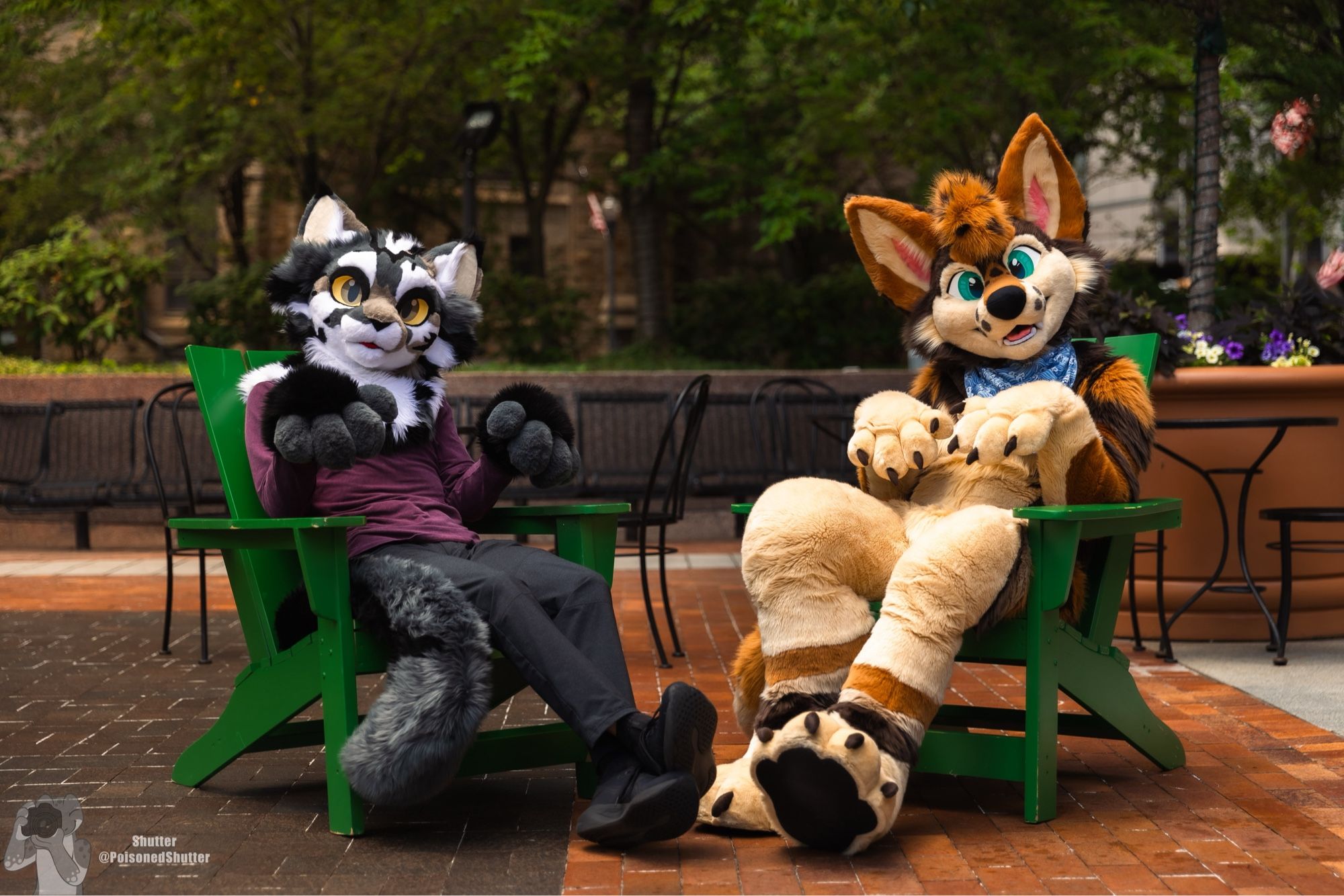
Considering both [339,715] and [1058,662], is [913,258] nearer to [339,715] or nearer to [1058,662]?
[1058,662]

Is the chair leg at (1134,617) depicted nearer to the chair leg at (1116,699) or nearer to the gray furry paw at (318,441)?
the chair leg at (1116,699)

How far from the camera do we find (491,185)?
2144cm

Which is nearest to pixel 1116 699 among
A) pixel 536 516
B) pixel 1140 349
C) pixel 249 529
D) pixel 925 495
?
pixel 925 495

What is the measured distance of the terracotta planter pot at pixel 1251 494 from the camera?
18.0 feet

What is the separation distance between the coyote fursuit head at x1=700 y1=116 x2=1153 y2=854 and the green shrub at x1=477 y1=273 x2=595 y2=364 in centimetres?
897

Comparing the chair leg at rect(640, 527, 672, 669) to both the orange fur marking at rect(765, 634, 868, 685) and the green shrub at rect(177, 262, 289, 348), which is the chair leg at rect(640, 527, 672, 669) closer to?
the orange fur marking at rect(765, 634, 868, 685)

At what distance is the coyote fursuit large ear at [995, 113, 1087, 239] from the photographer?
3.73 m

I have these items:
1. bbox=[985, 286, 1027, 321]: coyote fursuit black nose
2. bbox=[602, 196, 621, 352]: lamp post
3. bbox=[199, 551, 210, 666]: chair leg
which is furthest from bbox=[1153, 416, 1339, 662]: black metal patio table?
bbox=[602, 196, 621, 352]: lamp post

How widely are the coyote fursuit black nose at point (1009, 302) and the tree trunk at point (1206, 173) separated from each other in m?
3.08

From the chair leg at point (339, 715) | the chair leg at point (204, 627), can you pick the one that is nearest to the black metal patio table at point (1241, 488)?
the chair leg at point (339, 715)

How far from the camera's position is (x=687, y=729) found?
9.54ft

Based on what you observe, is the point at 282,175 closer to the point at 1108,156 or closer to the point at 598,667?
the point at 1108,156

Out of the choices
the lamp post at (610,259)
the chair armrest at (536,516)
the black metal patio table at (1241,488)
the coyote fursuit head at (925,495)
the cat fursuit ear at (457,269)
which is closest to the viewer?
the coyote fursuit head at (925,495)

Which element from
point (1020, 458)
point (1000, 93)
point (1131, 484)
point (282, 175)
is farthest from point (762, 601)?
point (282, 175)
